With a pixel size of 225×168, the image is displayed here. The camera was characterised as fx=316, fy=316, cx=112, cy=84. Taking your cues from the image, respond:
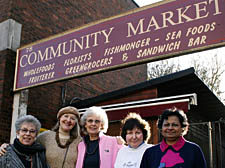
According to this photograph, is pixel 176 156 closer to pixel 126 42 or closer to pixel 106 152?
pixel 106 152

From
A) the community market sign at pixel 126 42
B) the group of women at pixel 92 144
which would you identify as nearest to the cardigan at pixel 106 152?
the group of women at pixel 92 144

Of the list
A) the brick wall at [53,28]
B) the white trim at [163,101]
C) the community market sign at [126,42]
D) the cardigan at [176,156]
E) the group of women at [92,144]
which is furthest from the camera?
the brick wall at [53,28]

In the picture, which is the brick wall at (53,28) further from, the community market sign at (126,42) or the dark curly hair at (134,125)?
the dark curly hair at (134,125)

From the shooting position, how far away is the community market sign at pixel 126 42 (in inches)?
184

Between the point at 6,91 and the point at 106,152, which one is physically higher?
the point at 6,91

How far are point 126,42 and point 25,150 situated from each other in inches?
99.8

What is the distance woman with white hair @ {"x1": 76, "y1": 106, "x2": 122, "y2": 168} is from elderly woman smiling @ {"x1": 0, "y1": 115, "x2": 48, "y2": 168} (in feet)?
1.59

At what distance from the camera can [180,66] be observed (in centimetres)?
1966

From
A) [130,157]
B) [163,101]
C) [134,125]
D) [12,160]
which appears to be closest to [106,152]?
[130,157]

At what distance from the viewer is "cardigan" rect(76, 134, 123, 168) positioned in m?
3.65

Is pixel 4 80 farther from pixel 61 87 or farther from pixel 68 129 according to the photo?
pixel 68 129

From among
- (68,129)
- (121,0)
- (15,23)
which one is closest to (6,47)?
(15,23)

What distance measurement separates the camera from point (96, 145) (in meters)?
3.79

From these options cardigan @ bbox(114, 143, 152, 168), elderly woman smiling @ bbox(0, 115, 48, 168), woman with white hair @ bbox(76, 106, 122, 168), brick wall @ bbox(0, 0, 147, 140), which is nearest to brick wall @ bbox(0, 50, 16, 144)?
brick wall @ bbox(0, 0, 147, 140)
